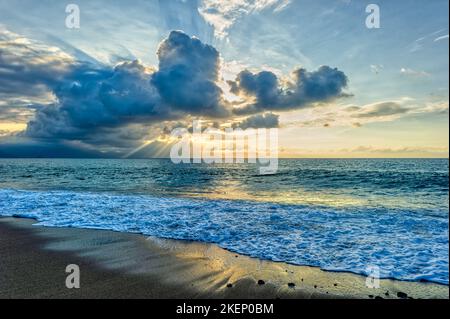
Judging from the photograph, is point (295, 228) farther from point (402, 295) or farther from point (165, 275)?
point (165, 275)

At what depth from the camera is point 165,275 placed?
24.7ft

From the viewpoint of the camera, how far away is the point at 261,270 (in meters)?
7.83
